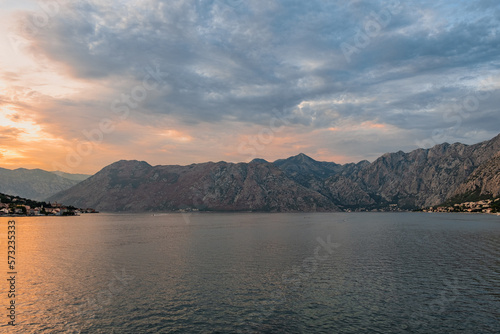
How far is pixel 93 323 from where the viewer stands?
40.0 meters

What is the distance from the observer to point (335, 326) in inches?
1523

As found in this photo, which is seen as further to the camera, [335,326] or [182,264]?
[182,264]

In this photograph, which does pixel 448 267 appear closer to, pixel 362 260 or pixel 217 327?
pixel 362 260

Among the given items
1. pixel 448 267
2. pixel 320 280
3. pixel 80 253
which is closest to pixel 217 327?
pixel 320 280

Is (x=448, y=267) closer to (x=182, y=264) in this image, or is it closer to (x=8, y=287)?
(x=182, y=264)

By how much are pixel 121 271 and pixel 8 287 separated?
20.9 m

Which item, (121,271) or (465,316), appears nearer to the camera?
(465,316)

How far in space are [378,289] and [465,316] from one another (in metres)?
14.3

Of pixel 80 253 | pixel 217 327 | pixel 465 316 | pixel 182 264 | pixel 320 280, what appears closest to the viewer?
pixel 217 327

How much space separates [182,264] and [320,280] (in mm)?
36733

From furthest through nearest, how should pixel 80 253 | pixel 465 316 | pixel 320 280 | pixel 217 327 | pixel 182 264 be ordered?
pixel 80 253
pixel 182 264
pixel 320 280
pixel 465 316
pixel 217 327

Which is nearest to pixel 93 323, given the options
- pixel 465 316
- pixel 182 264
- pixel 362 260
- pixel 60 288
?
pixel 60 288

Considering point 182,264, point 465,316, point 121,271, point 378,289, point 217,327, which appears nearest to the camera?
point 217,327

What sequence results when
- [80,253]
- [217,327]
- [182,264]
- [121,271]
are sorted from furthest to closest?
[80,253], [182,264], [121,271], [217,327]
